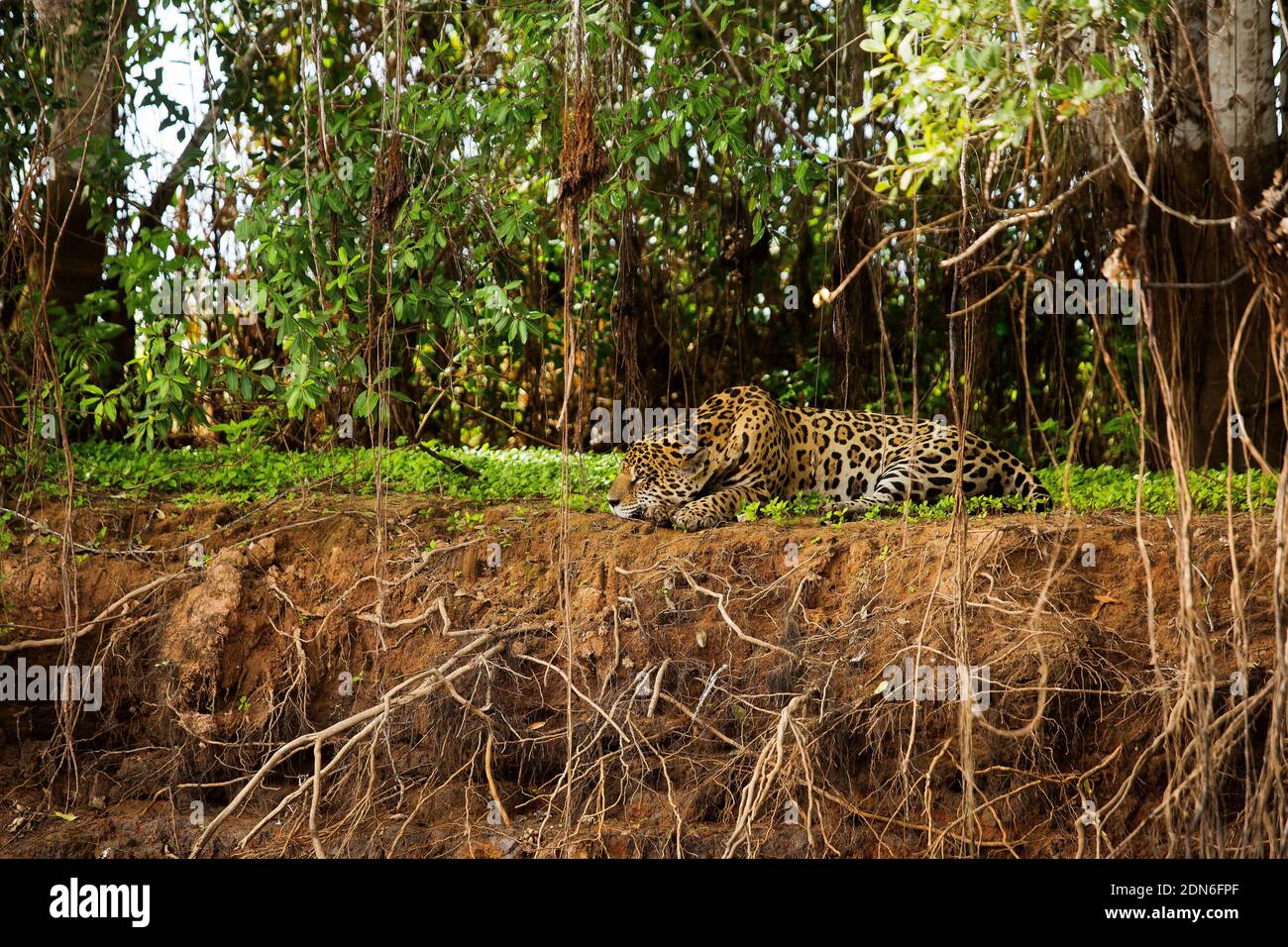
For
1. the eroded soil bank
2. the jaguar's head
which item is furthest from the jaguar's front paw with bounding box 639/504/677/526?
the eroded soil bank

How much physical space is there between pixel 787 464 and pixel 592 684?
2.15m

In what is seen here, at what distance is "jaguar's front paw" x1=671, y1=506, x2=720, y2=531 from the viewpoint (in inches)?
Answer: 256

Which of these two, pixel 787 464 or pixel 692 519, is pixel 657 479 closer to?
pixel 692 519

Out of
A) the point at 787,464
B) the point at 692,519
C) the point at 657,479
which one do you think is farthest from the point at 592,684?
the point at 787,464

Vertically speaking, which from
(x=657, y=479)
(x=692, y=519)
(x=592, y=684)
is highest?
(x=657, y=479)

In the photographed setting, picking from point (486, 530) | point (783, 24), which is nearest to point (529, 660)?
point (486, 530)

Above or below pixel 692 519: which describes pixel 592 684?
below

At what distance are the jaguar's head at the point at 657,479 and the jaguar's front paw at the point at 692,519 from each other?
12cm

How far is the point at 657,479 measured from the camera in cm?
703

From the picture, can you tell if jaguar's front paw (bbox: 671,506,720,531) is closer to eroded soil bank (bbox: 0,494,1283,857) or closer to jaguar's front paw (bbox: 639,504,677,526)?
jaguar's front paw (bbox: 639,504,677,526)

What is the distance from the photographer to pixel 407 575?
20.4ft

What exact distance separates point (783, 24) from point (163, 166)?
3997 mm

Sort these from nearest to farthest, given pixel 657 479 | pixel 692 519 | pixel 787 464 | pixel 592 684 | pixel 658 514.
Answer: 1. pixel 592 684
2. pixel 692 519
3. pixel 658 514
4. pixel 657 479
5. pixel 787 464
